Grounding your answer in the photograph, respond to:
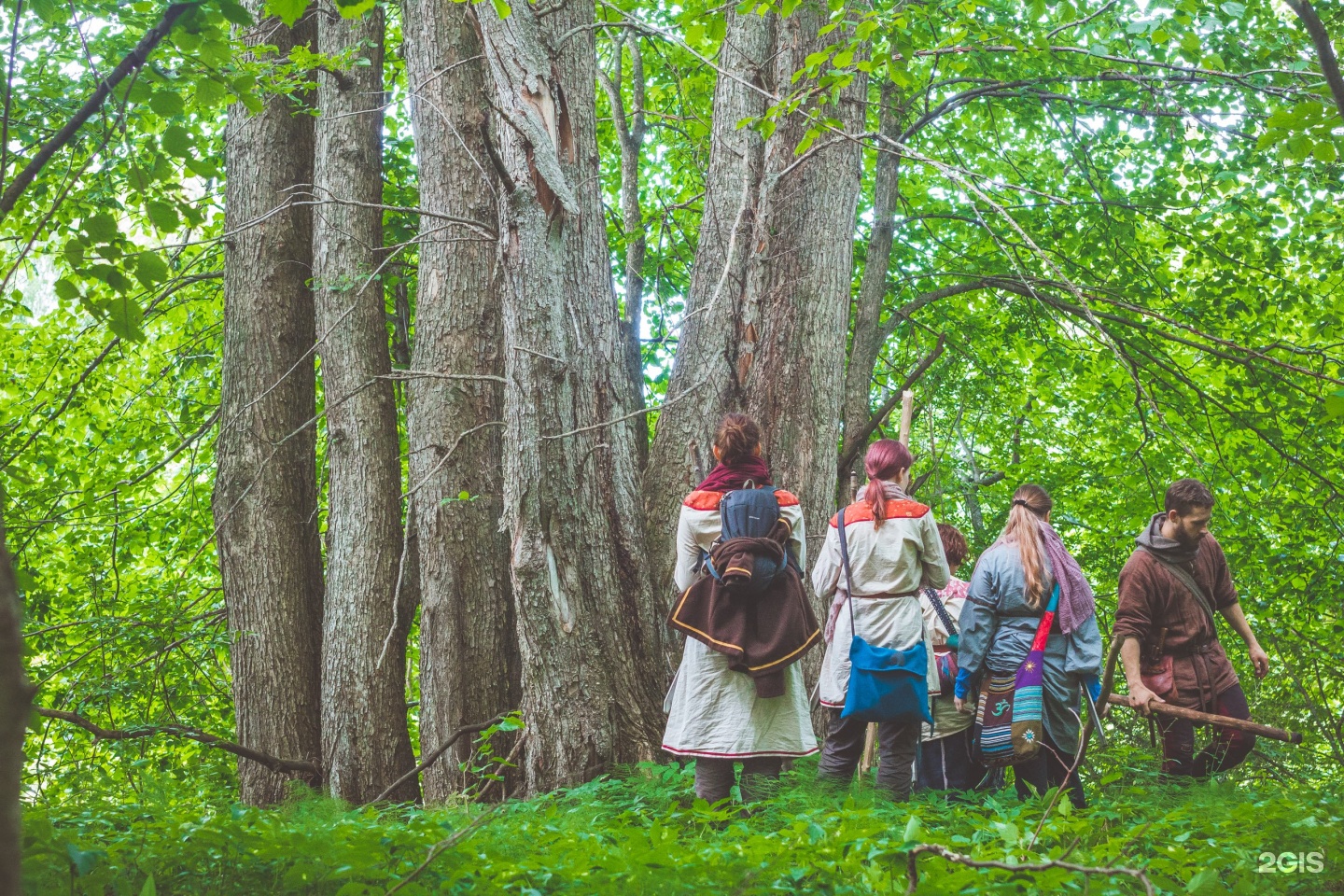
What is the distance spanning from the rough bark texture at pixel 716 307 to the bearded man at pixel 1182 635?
2287 millimetres

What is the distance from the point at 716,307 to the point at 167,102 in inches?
139

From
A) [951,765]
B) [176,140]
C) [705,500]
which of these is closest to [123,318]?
[176,140]

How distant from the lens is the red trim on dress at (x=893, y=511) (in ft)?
15.3

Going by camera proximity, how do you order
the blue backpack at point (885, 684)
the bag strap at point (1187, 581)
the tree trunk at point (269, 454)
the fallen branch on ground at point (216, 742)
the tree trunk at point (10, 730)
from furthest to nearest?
the tree trunk at point (269, 454)
the bag strap at point (1187, 581)
the blue backpack at point (885, 684)
the fallen branch on ground at point (216, 742)
the tree trunk at point (10, 730)

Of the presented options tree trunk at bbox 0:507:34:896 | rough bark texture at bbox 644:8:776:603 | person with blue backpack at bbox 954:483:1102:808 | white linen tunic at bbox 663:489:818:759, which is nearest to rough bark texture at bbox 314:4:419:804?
rough bark texture at bbox 644:8:776:603

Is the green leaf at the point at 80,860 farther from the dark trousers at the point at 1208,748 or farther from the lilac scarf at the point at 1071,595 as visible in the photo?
the dark trousers at the point at 1208,748

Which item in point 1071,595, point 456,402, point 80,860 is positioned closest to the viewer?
point 80,860

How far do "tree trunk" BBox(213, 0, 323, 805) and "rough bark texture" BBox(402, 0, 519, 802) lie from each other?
89cm

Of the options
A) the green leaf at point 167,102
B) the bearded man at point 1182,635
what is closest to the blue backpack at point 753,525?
the bearded man at point 1182,635

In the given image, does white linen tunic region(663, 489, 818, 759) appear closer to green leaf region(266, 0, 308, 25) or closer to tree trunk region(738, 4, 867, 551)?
tree trunk region(738, 4, 867, 551)

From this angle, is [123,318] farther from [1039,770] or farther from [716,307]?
[1039,770]

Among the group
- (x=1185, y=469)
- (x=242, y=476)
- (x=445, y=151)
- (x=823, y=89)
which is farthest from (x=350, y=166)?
(x=1185, y=469)

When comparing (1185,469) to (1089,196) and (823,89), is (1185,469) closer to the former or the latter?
(1089,196)

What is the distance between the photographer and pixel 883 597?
4648 millimetres
